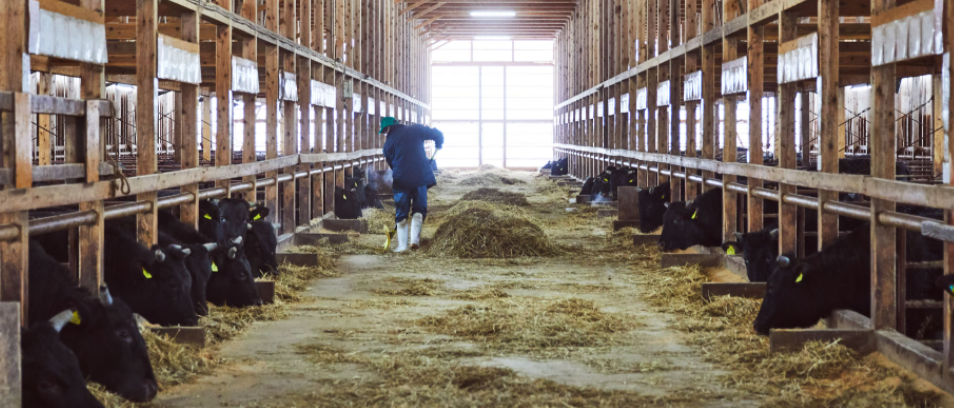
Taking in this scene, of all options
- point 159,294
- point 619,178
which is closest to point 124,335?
point 159,294

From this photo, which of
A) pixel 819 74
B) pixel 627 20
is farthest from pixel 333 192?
pixel 819 74

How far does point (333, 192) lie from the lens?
16531 mm

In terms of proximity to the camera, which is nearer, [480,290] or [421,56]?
[480,290]

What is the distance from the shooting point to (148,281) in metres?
6.94

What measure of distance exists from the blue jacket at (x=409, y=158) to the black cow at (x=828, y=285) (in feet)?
20.9

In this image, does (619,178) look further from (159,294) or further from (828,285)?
(159,294)

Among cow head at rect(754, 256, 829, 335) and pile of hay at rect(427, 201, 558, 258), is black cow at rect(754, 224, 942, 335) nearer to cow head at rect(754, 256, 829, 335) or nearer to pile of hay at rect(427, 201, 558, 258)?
cow head at rect(754, 256, 829, 335)

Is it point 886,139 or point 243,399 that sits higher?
point 886,139

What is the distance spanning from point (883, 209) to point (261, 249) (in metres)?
6.12

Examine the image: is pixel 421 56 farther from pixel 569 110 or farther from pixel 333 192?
pixel 333 192

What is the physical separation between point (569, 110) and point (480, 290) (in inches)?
966

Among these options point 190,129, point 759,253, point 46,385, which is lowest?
point 46,385

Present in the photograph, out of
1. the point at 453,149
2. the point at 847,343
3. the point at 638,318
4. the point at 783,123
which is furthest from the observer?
the point at 453,149

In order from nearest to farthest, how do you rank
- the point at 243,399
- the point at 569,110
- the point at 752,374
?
the point at 243,399
the point at 752,374
the point at 569,110
